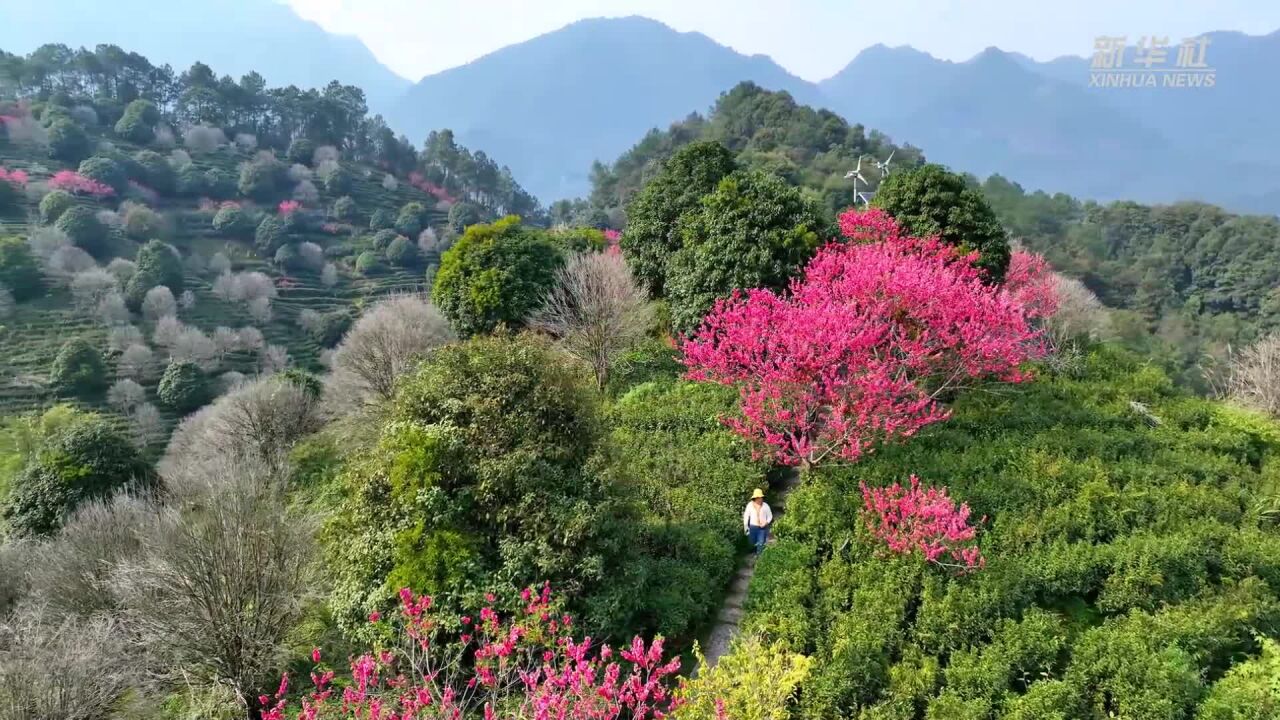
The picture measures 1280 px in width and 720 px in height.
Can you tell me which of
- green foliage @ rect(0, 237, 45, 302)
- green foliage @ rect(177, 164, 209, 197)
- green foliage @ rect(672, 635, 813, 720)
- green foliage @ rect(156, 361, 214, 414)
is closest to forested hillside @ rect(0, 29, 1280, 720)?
green foliage @ rect(672, 635, 813, 720)

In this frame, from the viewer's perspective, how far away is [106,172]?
49062mm

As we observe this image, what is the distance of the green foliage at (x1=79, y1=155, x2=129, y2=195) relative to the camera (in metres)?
48.7

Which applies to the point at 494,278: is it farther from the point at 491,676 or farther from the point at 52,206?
the point at 52,206

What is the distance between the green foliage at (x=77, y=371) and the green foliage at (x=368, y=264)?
23548 mm

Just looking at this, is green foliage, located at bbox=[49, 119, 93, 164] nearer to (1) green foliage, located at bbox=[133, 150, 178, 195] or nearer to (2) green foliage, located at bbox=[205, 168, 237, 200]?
(1) green foliage, located at bbox=[133, 150, 178, 195]

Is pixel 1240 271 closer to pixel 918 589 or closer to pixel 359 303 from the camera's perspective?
pixel 918 589

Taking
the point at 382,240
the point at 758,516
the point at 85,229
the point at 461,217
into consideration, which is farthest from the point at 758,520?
the point at 461,217

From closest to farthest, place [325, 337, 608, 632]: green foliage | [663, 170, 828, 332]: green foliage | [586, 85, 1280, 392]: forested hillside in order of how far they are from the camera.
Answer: [325, 337, 608, 632]: green foliage < [663, 170, 828, 332]: green foliage < [586, 85, 1280, 392]: forested hillside

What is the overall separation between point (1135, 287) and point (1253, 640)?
51870 millimetres

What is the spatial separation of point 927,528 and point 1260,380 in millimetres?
13564

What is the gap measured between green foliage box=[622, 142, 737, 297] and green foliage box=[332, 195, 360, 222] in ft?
164

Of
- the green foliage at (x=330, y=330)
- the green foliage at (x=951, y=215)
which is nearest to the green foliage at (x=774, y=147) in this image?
the green foliage at (x=330, y=330)

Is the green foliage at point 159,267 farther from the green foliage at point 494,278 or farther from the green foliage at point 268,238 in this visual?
the green foliage at point 494,278

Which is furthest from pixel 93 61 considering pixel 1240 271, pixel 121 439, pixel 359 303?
pixel 1240 271
